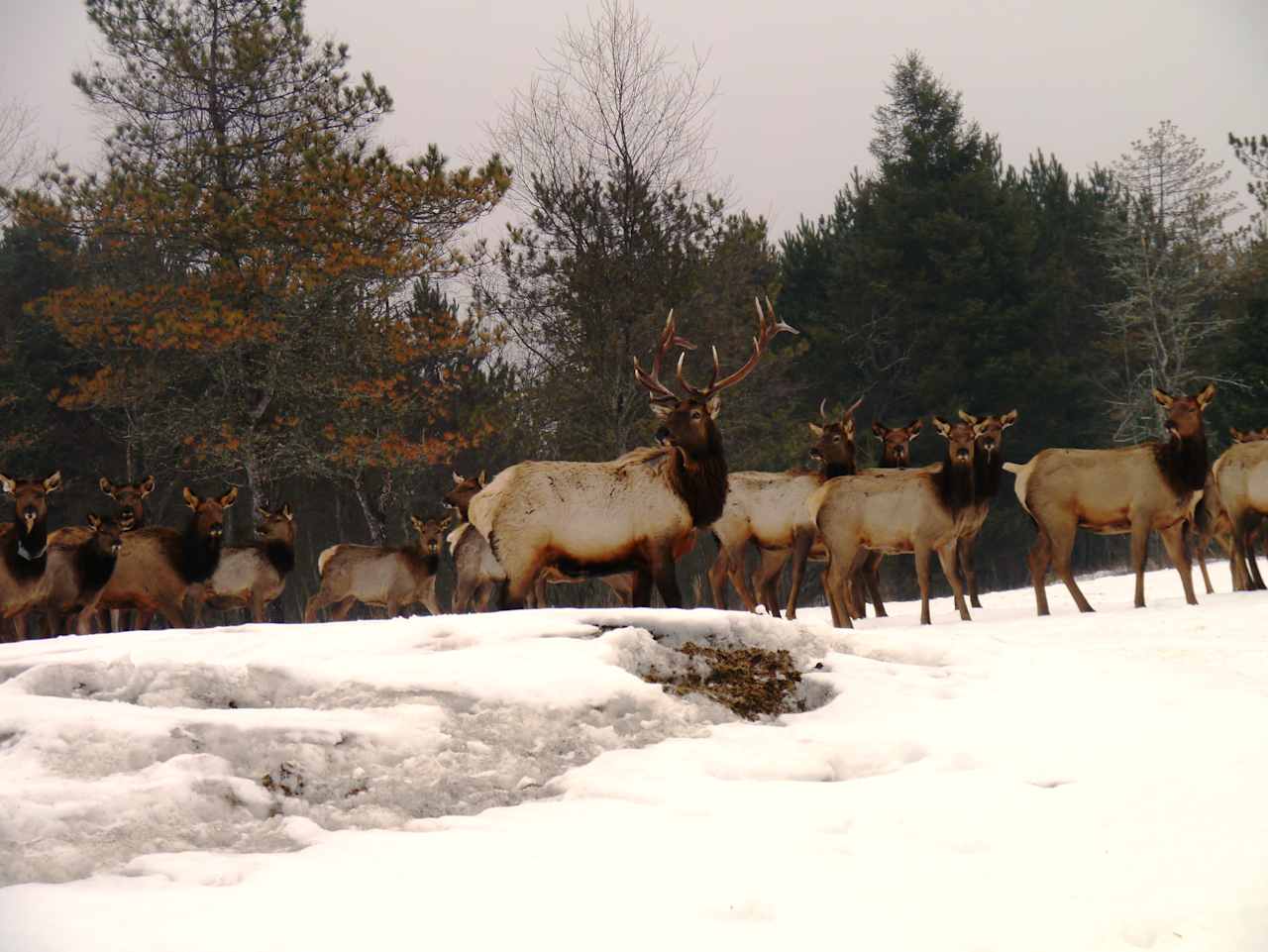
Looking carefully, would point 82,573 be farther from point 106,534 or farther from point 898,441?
point 898,441

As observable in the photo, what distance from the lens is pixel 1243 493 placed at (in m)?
13.1

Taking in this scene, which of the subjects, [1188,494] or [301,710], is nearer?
[301,710]

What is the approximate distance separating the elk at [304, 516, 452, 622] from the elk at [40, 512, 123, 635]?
399 cm

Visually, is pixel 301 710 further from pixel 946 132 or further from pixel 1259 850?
pixel 946 132

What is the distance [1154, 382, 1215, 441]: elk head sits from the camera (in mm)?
12539

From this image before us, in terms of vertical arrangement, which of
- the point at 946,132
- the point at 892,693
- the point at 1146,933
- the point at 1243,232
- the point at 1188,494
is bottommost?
the point at 1146,933

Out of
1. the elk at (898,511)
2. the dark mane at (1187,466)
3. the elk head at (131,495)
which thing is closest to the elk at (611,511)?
the elk at (898,511)

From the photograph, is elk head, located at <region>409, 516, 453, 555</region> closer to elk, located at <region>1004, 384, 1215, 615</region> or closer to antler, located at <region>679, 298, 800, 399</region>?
antler, located at <region>679, 298, 800, 399</region>

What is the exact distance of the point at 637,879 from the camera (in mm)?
3631

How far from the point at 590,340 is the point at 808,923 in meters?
17.8

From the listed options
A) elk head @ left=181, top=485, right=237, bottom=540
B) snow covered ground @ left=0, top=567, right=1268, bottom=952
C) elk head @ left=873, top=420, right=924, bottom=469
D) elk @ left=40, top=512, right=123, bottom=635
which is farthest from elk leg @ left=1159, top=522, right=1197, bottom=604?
elk @ left=40, top=512, right=123, bottom=635

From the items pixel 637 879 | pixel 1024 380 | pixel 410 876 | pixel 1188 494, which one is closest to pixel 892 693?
pixel 637 879

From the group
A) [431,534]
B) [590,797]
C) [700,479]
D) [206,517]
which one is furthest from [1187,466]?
[206,517]

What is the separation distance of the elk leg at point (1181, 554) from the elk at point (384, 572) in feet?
30.5
